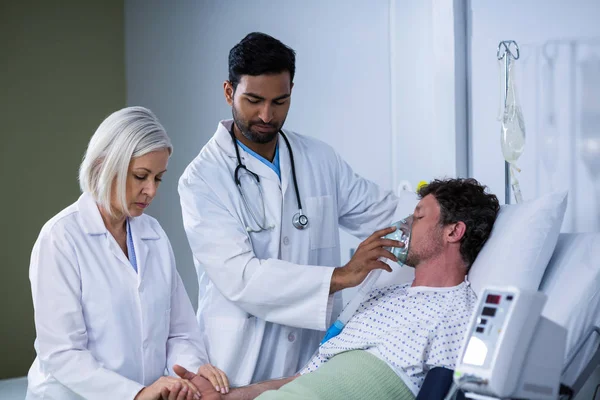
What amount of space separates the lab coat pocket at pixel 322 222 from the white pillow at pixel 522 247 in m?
0.52

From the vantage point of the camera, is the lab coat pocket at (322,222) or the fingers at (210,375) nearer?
the fingers at (210,375)

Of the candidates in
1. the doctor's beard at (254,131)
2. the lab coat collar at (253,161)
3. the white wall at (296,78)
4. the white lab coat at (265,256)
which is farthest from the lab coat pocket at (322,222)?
the white wall at (296,78)

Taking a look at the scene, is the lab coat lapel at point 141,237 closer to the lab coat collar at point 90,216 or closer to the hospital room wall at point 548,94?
the lab coat collar at point 90,216

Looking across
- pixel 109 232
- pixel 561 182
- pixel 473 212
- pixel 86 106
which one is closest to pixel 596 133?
pixel 561 182

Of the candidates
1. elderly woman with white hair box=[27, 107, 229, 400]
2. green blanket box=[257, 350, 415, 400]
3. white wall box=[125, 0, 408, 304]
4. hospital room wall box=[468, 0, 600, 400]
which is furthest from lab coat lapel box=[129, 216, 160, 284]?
white wall box=[125, 0, 408, 304]

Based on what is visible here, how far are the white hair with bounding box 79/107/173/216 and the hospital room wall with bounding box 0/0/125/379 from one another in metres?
2.48

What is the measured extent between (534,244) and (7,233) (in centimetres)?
312

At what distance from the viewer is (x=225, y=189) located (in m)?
2.21

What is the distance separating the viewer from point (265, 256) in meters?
2.23

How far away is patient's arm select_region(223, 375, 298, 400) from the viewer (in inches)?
77.3

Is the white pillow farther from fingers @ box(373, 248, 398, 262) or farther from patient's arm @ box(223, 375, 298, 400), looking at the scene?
patient's arm @ box(223, 375, 298, 400)

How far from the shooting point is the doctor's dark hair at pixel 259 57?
218 centimetres

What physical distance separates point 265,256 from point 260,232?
8cm

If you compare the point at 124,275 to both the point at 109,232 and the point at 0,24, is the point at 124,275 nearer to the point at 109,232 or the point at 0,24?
the point at 109,232
